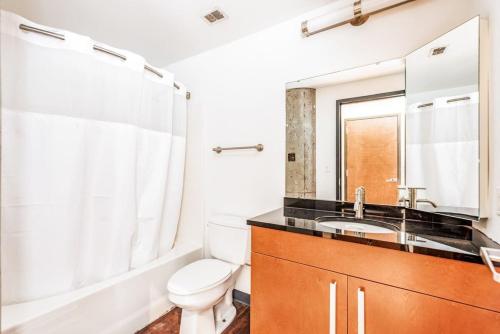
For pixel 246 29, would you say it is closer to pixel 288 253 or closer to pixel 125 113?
pixel 125 113

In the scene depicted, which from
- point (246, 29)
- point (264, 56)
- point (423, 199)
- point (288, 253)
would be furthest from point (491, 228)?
point (246, 29)

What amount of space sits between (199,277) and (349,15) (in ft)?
6.04

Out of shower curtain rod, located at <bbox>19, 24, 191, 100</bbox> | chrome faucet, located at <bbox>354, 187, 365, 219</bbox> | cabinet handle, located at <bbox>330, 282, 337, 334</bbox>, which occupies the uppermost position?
shower curtain rod, located at <bbox>19, 24, 191, 100</bbox>

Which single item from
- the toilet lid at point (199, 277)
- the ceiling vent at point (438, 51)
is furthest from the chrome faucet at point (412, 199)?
the toilet lid at point (199, 277)

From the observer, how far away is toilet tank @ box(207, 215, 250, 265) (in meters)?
1.67

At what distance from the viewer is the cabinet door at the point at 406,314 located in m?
0.79

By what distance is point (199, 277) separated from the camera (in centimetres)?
151

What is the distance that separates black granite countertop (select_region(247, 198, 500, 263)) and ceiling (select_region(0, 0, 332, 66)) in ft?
4.31

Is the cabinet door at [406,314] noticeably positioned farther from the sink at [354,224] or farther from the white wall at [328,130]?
the white wall at [328,130]

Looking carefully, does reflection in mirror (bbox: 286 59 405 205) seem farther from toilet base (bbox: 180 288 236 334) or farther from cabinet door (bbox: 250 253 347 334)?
toilet base (bbox: 180 288 236 334)

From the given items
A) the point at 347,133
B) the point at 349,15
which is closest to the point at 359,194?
the point at 347,133

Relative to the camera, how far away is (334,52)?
154 centimetres

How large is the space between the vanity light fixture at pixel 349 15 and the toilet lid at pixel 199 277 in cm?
168

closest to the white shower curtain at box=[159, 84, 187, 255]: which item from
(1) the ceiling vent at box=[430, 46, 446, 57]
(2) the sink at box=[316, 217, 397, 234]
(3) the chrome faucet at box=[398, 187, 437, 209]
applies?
(2) the sink at box=[316, 217, 397, 234]
